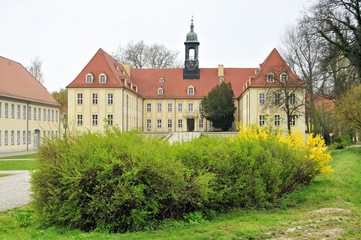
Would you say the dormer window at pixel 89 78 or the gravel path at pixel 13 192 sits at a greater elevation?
the dormer window at pixel 89 78

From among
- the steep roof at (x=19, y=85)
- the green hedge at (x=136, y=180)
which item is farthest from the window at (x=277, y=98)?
the green hedge at (x=136, y=180)

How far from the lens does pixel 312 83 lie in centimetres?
3812

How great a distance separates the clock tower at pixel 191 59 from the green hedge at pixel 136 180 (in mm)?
56937

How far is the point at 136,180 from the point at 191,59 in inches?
2351

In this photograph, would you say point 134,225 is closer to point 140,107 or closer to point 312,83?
point 312,83

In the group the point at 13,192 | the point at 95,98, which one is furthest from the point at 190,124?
the point at 13,192

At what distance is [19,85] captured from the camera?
47.4m

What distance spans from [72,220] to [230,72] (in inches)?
2400

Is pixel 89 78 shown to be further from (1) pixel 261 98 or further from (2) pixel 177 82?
(1) pixel 261 98

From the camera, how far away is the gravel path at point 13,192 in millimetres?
12508

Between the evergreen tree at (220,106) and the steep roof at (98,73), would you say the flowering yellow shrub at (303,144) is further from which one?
the evergreen tree at (220,106)

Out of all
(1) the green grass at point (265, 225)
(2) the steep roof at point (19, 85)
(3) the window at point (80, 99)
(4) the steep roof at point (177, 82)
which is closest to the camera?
(1) the green grass at point (265, 225)

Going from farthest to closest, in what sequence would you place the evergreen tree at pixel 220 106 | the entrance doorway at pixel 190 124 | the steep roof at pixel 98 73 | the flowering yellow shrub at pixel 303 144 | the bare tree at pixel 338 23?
1. the entrance doorway at pixel 190 124
2. the evergreen tree at pixel 220 106
3. the steep roof at pixel 98 73
4. the bare tree at pixel 338 23
5. the flowering yellow shrub at pixel 303 144

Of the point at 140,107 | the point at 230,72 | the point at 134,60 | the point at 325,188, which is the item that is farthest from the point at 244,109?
the point at 325,188
